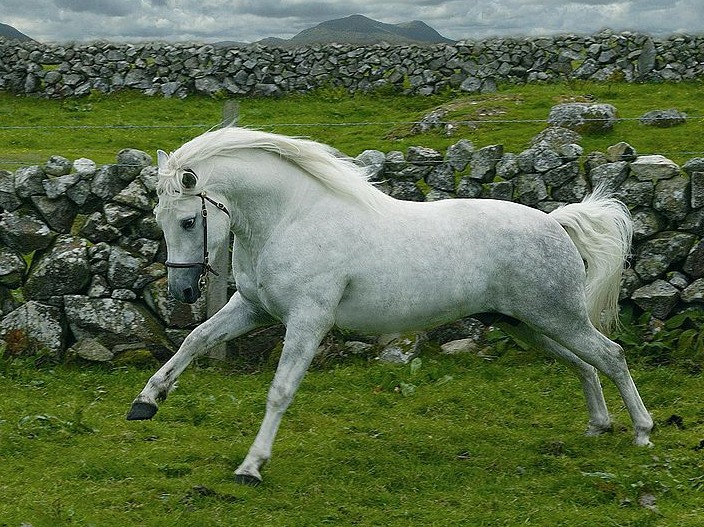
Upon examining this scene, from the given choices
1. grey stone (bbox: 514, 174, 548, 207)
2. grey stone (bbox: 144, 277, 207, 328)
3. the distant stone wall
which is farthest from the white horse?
the distant stone wall

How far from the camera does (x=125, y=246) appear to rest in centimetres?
874

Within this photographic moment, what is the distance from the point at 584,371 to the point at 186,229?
300 centimetres

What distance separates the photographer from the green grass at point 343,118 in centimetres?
1435

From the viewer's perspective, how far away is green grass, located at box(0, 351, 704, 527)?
5488 millimetres

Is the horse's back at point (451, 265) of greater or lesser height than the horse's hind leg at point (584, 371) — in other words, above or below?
above

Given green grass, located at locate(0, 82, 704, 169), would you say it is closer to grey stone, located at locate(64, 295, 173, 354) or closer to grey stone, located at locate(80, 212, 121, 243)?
grey stone, located at locate(80, 212, 121, 243)

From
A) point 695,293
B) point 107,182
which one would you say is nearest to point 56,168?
point 107,182

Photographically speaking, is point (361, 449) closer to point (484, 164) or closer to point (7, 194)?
point (484, 164)

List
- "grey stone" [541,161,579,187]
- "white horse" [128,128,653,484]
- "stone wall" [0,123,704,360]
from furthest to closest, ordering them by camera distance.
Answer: "grey stone" [541,161,579,187]
"stone wall" [0,123,704,360]
"white horse" [128,128,653,484]

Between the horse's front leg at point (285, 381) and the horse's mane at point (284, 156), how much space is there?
0.87 metres

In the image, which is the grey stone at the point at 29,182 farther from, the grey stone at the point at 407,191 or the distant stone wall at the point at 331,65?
the distant stone wall at the point at 331,65

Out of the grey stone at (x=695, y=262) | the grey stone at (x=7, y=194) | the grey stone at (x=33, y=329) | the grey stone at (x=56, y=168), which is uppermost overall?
the grey stone at (x=56, y=168)

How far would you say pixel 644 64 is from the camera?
806 inches

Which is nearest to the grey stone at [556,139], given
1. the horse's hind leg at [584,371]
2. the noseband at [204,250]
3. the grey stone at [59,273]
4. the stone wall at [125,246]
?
the stone wall at [125,246]
